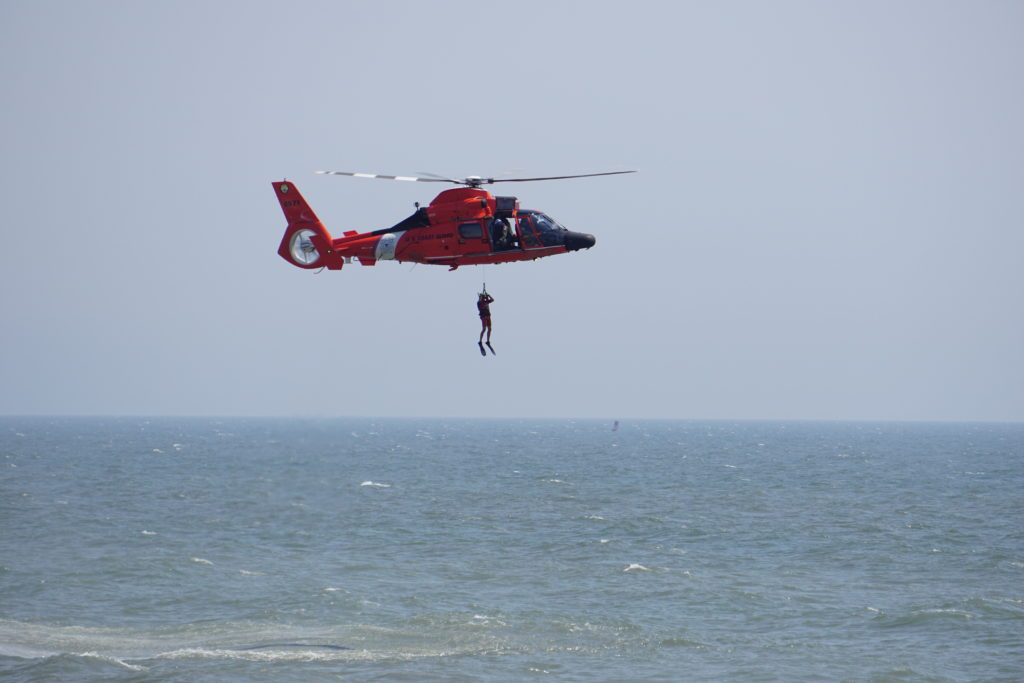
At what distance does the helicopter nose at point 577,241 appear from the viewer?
Answer: 2691 cm

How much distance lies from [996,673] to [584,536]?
31349 mm

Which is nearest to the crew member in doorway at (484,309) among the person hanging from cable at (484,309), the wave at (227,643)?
the person hanging from cable at (484,309)

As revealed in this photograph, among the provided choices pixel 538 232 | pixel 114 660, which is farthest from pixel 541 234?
pixel 114 660

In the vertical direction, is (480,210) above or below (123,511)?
above

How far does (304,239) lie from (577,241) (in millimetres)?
8091

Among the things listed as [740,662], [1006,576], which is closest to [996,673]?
[740,662]

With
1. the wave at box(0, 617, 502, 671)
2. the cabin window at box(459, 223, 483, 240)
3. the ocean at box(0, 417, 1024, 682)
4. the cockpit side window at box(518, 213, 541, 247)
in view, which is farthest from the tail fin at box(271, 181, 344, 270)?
the wave at box(0, 617, 502, 671)

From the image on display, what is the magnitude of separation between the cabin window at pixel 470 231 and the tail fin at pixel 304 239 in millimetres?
4005

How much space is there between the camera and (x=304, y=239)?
2938 centimetres

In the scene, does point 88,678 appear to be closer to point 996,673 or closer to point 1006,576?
point 996,673

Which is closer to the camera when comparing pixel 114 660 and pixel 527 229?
pixel 527 229

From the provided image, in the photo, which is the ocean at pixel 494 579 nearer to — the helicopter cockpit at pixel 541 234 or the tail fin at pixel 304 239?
the tail fin at pixel 304 239

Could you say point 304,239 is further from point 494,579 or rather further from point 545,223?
point 494,579

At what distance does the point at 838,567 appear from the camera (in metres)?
58.4
